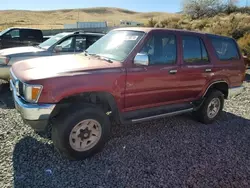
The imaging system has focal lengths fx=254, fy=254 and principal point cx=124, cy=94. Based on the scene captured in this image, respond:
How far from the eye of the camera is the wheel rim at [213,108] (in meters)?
5.38

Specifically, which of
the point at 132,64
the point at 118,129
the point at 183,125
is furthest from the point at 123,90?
the point at 183,125

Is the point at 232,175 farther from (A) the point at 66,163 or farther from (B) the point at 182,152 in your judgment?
(A) the point at 66,163

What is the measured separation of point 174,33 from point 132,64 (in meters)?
1.22

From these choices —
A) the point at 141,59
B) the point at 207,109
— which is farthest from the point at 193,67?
the point at 141,59

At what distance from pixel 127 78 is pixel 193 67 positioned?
1.56 metres

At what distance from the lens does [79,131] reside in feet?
11.9

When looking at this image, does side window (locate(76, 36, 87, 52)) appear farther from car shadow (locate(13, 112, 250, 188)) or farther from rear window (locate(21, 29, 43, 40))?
rear window (locate(21, 29, 43, 40))

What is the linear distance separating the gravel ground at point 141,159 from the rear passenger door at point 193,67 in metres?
0.81

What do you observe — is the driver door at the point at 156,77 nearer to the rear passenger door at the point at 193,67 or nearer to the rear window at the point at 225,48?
the rear passenger door at the point at 193,67

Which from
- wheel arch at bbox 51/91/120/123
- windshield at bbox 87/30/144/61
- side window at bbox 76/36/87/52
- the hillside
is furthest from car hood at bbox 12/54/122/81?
the hillside

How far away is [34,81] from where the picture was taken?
3.24m

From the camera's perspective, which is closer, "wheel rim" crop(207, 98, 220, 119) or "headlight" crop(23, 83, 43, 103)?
"headlight" crop(23, 83, 43, 103)

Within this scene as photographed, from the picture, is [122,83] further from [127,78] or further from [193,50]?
[193,50]

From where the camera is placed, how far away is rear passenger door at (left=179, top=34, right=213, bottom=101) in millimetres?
4684
